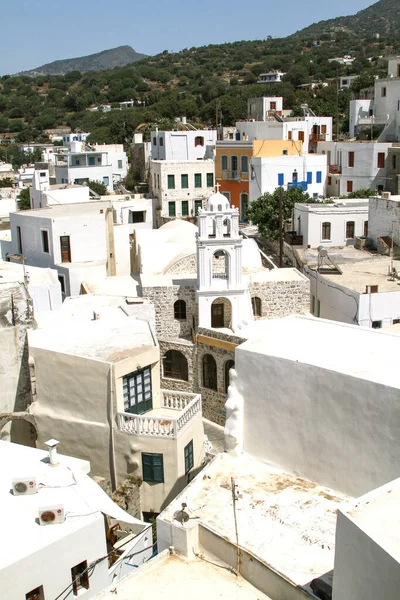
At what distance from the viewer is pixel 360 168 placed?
46.7 m

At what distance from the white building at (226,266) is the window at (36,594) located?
12887mm

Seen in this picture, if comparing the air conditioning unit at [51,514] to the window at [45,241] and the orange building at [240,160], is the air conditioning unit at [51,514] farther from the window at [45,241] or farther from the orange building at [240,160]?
the orange building at [240,160]

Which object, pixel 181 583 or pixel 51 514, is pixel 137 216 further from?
pixel 181 583

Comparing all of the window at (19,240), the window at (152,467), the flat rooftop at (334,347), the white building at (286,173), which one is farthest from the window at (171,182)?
the flat rooftop at (334,347)

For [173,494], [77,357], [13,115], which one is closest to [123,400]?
[77,357]

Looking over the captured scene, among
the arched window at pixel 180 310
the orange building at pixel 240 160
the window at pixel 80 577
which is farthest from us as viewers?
the orange building at pixel 240 160

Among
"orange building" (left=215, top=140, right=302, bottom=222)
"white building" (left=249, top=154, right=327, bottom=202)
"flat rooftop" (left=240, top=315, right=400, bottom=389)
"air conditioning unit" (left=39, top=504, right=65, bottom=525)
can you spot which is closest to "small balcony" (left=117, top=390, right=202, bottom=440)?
"flat rooftop" (left=240, top=315, right=400, bottom=389)

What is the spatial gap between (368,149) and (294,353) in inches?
1436

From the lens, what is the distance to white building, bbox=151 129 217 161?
53875 mm

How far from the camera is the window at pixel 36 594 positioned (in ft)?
35.9

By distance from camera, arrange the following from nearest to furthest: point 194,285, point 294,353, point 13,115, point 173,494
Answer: point 294,353, point 173,494, point 194,285, point 13,115

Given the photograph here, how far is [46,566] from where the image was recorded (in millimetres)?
11008

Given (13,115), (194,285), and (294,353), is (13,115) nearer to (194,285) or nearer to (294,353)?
(194,285)

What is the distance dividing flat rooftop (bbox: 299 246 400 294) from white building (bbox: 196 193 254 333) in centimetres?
418
